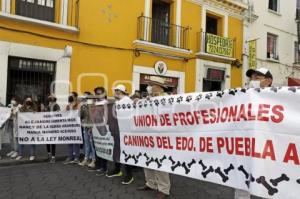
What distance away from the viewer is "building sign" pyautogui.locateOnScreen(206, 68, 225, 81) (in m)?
16.0

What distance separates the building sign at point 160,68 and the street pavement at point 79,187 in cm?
718

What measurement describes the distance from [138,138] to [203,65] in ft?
34.5

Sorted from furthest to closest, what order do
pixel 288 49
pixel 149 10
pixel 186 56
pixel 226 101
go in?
1. pixel 288 49
2. pixel 186 56
3. pixel 149 10
4. pixel 226 101

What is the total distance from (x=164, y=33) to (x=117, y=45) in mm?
2589

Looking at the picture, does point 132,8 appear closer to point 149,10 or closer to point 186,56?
point 149,10

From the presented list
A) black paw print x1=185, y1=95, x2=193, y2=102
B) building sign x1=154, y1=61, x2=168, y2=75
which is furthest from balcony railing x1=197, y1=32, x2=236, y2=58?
black paw print x1=185, y1=95, x2=193, y2=102

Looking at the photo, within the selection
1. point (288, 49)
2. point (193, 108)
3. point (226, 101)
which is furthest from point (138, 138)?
point (288, 49)

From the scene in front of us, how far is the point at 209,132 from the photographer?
442 cm

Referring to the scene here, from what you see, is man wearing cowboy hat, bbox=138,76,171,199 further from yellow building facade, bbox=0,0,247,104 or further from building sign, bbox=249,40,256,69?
building sign, bbox=249,40,256,69

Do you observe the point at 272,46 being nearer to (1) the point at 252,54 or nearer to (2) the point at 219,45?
(1) the point at 252,54

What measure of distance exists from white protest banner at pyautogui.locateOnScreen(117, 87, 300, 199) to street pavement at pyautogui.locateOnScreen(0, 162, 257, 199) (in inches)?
27.1

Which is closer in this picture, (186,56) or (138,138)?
(138,138)

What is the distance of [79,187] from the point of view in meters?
6.14

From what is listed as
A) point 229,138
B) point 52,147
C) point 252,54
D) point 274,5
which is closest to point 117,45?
point 52,147
